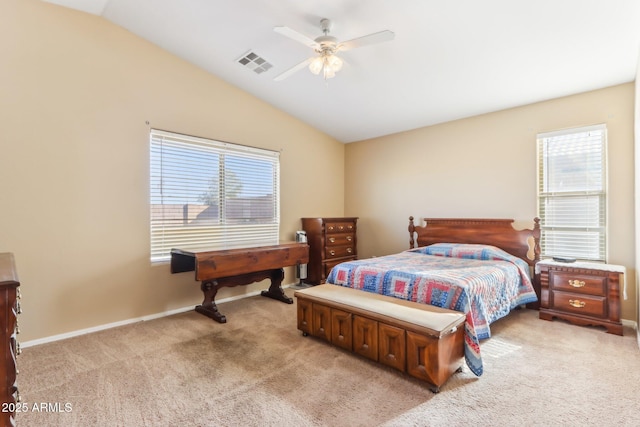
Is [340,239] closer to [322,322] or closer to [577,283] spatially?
[322,322]

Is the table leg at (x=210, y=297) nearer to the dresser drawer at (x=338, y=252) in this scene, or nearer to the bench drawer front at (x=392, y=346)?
the dresser drawer at (x=338, y=252)

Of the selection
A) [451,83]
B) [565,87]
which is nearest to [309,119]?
[451,83]

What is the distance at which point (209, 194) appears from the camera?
3.88 meters

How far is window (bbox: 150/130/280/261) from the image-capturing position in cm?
347

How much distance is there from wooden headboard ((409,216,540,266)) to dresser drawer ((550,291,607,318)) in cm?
54

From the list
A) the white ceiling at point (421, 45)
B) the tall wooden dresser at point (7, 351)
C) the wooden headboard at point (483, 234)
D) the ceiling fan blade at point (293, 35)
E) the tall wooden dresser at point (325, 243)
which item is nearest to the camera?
the tall wooden dresser at point (7, 351)

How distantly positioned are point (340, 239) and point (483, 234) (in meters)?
1.97

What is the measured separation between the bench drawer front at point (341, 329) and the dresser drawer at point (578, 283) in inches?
89.1

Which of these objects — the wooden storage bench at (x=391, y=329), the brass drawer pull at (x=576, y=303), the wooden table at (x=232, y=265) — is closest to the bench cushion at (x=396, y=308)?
the wooden storage bench at (x=391, y=329)

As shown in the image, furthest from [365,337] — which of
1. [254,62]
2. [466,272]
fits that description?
[254,62]

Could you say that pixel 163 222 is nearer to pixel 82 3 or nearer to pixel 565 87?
pixel 82 3

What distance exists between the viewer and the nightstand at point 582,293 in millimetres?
2839

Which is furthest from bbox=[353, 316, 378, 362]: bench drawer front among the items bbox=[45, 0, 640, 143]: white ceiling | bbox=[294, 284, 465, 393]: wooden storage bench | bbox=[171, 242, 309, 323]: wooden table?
bbox=[45, 0, 640, 143]: white ceiling

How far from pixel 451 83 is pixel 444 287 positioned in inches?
90.1
